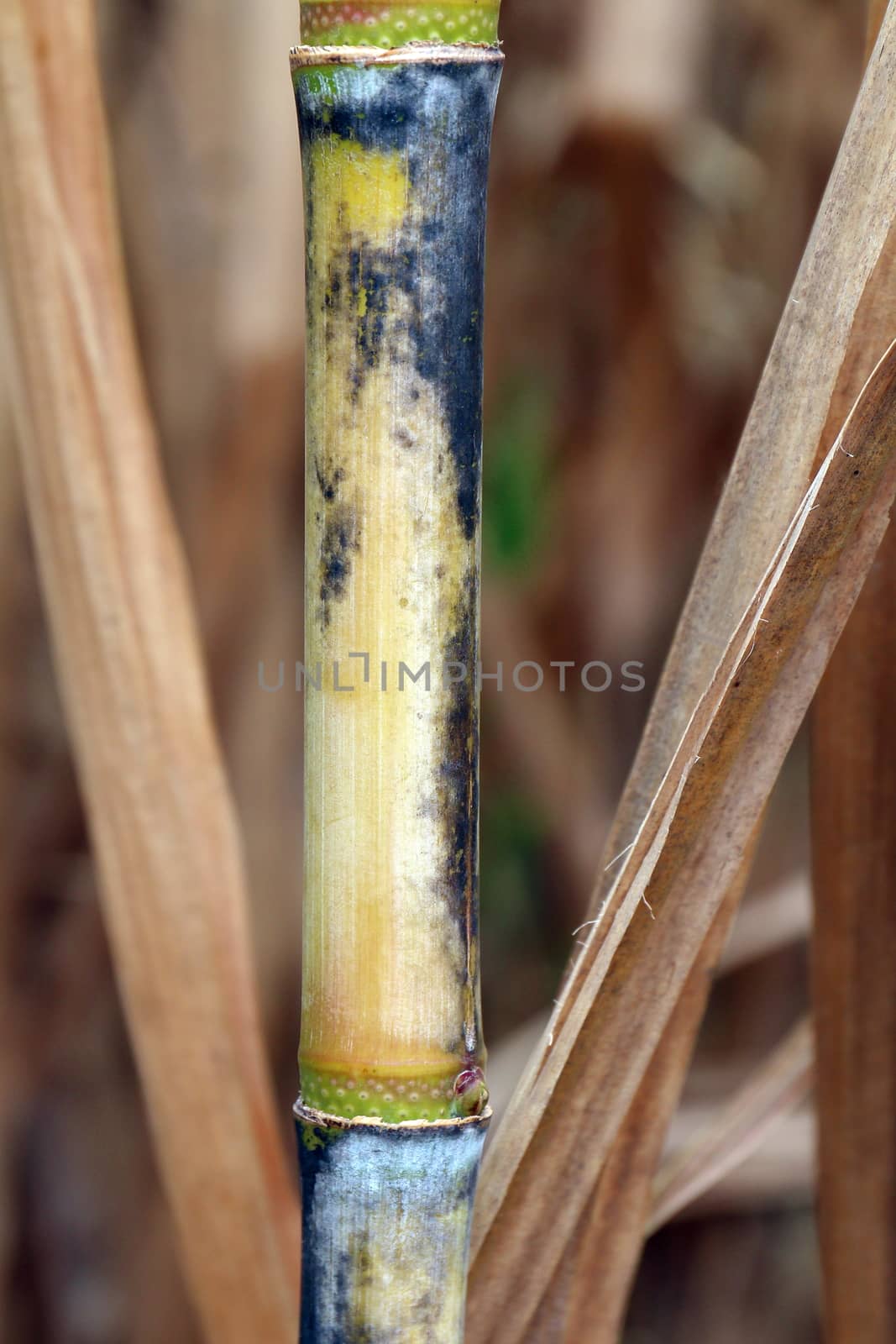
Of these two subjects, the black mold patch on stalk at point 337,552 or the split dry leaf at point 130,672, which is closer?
the black mold patch on stalk at point 337,552

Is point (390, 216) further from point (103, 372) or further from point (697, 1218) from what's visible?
point (697, 1218)

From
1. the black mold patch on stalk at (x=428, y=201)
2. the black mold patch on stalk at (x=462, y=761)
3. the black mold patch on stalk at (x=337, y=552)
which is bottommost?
the black mold patch on stalk at (x=462, y=761)

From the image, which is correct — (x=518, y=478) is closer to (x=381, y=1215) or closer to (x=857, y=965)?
(x=857, y=965)

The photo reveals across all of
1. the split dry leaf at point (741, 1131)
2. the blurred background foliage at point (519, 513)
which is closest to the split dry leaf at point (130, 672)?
the split dry leaf at point (741, 1131)

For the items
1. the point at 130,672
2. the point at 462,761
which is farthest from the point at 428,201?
the point at 130,672

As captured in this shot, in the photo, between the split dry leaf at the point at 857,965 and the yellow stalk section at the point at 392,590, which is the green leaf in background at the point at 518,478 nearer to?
the split dry leaf at the point at 857,965

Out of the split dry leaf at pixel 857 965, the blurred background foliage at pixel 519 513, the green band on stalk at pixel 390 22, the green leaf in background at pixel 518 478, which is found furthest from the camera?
the green leaf in background at pixel 518 478

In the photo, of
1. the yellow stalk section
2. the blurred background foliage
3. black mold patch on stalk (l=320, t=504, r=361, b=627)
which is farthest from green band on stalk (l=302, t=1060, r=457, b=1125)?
the blurred background foliage
